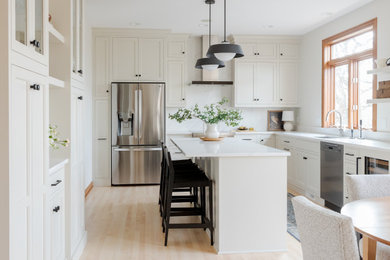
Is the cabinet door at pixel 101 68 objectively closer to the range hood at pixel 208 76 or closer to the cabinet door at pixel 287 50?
the range hood at pixel 208 76

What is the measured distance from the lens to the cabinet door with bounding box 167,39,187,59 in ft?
20.6

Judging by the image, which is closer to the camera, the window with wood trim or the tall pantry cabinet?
the tall pantry cabinet

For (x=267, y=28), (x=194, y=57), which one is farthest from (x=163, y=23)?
(x=267, y=28)

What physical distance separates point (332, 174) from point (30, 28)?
12.3 feet

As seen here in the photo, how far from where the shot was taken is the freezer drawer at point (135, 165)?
19.7 feet

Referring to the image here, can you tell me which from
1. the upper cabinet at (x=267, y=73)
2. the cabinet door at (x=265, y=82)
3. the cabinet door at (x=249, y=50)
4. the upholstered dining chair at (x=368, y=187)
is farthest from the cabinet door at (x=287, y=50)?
the upholstered dining chair at (x=368, y=187)

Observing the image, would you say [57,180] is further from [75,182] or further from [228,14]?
[228,14]

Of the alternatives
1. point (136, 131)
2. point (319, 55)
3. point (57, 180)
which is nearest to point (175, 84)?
point (136, 131)

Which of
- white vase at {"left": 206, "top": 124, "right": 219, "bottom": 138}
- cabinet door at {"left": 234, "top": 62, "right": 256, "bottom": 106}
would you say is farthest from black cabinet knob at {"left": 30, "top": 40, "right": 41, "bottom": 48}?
cabinet door at {"left": 234, "top": 62, "right": 256, "bottom": 106}

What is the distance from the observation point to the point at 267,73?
6484 mm

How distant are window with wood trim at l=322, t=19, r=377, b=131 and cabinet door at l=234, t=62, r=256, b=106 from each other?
1.26 m

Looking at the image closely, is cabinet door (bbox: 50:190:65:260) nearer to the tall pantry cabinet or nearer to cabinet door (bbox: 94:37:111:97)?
the tall pantry cabinet

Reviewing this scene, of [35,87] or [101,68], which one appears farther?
[101,68]

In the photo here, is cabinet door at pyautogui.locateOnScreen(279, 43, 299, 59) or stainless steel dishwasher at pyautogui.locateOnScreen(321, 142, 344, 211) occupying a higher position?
cabinet door at pyautogui.locateOnScreen(279, 43, 299, 59)
